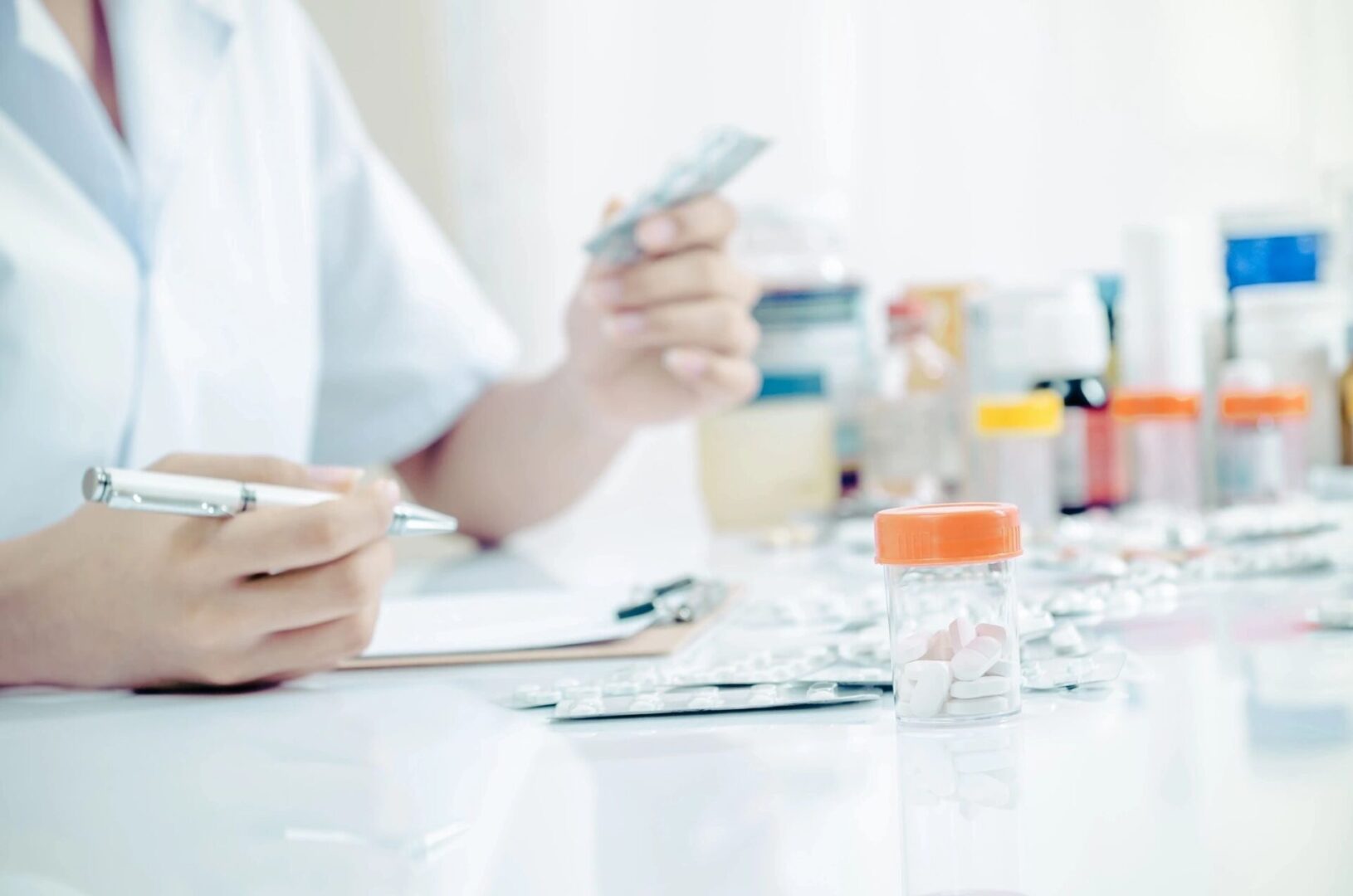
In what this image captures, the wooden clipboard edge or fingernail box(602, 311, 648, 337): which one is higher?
fingernail box(602, 311, 648, 337)

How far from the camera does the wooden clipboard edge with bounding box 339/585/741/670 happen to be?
1.99 ft

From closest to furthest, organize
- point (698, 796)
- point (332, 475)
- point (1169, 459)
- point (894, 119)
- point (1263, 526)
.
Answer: point (698, 796) < point (332, 475) < point (1263, 526) < point (1169, 459) < point (894, 119)

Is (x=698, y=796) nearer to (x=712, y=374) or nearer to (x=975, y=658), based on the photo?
(x=975, y=658)

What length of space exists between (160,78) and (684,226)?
40cm

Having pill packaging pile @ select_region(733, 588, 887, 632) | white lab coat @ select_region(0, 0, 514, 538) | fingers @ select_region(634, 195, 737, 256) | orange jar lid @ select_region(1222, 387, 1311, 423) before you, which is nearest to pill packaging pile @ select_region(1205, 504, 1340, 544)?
orange jar lid @ select_region(1222, 387, 1311, 423)

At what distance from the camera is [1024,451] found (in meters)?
1.04

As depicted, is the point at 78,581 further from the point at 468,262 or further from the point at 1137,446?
the point at 468,262

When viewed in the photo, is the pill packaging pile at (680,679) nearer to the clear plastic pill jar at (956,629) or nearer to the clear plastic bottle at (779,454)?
the clear plastic pill jar at (956,629)

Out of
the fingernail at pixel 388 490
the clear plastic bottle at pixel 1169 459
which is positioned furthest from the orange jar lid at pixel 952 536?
the clear plastic bottle at pixel 1169 459

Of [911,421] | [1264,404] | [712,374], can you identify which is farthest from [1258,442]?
[712,374]

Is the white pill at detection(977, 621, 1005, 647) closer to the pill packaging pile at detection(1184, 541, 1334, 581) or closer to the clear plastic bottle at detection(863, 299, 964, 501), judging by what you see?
the pill packaging pile at detection(1184, 541, 1334, 581)

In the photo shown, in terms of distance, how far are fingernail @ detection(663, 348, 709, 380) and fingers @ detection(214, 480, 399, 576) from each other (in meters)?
0.46

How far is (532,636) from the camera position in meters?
0.65

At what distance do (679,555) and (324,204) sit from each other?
482 mm
